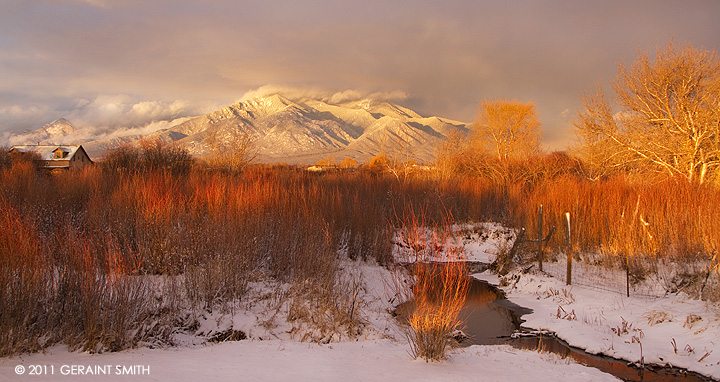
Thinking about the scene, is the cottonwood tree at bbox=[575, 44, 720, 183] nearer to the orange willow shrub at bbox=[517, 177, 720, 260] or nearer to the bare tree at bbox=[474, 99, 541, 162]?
the orange willow shrub at bbox=[517, 177, 720, 260]

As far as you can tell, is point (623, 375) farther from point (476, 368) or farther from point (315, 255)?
point (315, 255)

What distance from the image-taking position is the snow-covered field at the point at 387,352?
468 centimetres

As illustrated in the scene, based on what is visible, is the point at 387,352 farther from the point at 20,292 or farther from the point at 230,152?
Result: the point at 230,152

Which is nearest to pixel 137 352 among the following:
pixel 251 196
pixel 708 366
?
pixel 251 196

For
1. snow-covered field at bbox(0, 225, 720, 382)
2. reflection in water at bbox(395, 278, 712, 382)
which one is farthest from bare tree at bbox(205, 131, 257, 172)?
snow-covered field at bbox(0, 225, 720, 382)

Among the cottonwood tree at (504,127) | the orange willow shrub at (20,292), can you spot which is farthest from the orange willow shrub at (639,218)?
the cottonwood tree at (504,127)

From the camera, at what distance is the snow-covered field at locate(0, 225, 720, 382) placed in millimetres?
4680

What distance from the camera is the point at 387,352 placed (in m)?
6.08

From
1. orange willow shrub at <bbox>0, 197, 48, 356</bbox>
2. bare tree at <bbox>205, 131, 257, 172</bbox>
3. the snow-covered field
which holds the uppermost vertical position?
bare tree at <bbox>205, 131, 257, 172</bbox>

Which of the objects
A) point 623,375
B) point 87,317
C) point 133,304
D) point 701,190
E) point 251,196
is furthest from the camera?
point 701,190

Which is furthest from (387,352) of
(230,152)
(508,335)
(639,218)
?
(230,152)

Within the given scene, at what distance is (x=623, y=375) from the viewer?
6.05 metres

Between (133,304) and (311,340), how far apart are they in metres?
2.61

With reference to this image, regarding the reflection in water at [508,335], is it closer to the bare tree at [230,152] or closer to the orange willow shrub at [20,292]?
the orange willow shrub at [20,292]
